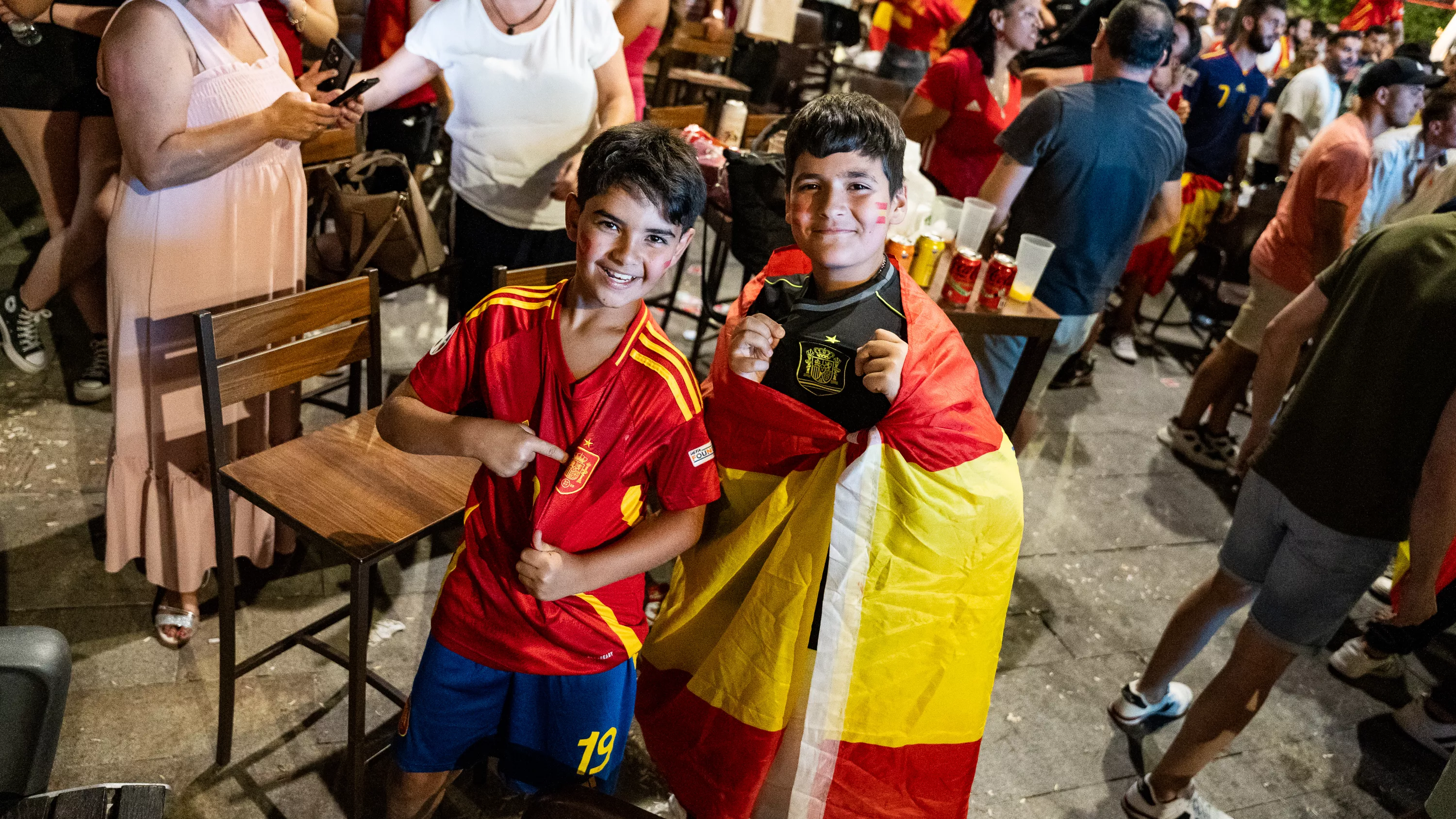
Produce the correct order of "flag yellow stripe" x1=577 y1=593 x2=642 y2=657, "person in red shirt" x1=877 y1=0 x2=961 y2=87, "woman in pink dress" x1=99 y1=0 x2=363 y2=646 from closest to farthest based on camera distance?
1. "flag yellow stripe" x1=577 y1=593 x2=642 y2=657
2. "woman in pink dress" x1=99 y1=0 x2=363 y2=646
3. "person in red shirt" x1=877 y1=0 x2=961 y2=87

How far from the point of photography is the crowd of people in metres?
1.41

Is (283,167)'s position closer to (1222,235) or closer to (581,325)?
(581,325)

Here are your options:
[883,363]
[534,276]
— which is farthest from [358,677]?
[883,363]

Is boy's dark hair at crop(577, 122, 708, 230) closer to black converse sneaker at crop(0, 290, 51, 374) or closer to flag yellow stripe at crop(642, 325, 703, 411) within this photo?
flag yellow stripe at crop(642, 325, 703, 411)

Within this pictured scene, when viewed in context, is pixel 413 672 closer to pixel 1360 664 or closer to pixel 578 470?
pixel 578 470

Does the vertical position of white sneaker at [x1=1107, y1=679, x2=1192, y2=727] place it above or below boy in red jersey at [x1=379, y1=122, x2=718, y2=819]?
below

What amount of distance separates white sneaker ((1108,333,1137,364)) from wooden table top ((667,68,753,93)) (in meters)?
2.65

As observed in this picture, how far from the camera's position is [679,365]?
1410mm

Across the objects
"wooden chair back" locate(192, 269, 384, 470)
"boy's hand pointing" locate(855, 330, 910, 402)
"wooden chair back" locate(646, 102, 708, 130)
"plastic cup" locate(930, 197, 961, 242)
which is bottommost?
"wooden chair back" locate(192, 269, 384, 470)

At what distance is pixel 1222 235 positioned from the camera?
16.6 feet

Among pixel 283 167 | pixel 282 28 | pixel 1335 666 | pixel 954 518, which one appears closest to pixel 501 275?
pixel 283 167

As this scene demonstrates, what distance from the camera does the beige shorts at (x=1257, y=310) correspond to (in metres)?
3.89

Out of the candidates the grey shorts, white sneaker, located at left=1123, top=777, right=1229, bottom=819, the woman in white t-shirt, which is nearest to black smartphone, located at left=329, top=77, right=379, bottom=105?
the woman in white t-shirt

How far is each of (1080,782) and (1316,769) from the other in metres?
0.82
